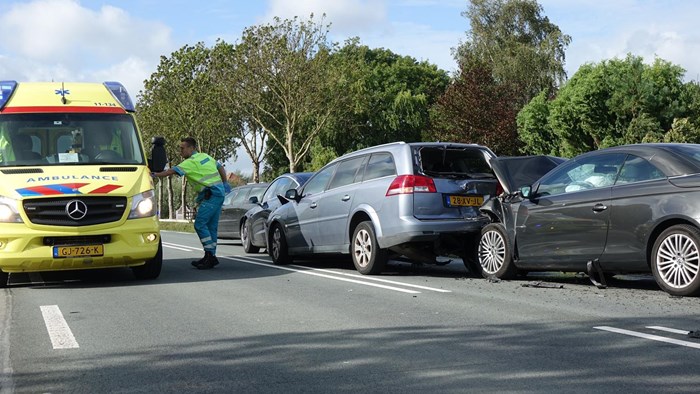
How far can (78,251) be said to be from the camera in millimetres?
10523

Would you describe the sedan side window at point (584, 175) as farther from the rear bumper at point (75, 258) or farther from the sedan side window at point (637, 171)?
the rear bumper at point (75, 258)

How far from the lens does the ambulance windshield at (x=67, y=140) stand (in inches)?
443

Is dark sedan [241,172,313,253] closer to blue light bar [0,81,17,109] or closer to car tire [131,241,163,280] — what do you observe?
car tire [131,241,163,280]

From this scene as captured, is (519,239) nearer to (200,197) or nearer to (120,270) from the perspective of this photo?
(200,197)

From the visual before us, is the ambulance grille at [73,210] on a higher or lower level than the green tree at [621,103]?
lower

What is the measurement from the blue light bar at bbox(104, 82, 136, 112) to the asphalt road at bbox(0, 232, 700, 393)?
274cm

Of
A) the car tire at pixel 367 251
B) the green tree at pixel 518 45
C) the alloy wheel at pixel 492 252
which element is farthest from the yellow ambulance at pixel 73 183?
the green tree at pixel 518 45

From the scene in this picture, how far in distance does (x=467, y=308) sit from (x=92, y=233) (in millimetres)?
4852

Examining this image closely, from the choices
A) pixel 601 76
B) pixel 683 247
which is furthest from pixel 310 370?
pixel 601 76

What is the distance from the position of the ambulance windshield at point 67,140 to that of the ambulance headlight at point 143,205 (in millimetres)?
797

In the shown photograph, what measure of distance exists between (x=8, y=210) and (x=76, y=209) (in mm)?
765

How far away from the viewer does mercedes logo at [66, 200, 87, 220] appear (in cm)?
1045

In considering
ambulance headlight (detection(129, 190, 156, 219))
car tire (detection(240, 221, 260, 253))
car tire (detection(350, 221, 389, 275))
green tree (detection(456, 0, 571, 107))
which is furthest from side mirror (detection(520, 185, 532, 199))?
green tree (detection(456, 0, 571, 107))

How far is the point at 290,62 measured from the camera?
143ft
